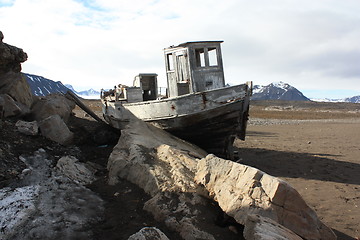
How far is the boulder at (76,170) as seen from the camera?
20.5ft

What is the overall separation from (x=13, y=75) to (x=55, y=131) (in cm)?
310

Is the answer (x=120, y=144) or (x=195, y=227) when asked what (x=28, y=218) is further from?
(x=120, y=144)

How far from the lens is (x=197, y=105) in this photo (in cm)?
884

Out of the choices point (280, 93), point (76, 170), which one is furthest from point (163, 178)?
point (280, 93)

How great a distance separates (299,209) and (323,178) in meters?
5.10

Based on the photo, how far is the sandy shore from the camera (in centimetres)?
608

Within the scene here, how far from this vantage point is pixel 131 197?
5168 millimetres

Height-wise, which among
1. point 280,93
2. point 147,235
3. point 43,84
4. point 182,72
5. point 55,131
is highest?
point 43,84

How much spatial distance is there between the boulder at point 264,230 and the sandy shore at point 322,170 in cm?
225

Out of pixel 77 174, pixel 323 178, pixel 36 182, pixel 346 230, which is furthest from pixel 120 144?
pixel 323 178

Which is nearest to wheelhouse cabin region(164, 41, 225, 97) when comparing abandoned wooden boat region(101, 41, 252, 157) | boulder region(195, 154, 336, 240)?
abandoned wooden boat region(101, 41, 252, 157)

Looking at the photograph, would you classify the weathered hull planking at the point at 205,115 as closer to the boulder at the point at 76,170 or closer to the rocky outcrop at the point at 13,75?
the boulder at the point at 76,170

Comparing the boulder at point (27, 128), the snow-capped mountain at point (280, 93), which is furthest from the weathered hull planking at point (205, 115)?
the snow-capped mountain at point (280, 93)

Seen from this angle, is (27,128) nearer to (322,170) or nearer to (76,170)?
(76,170)
